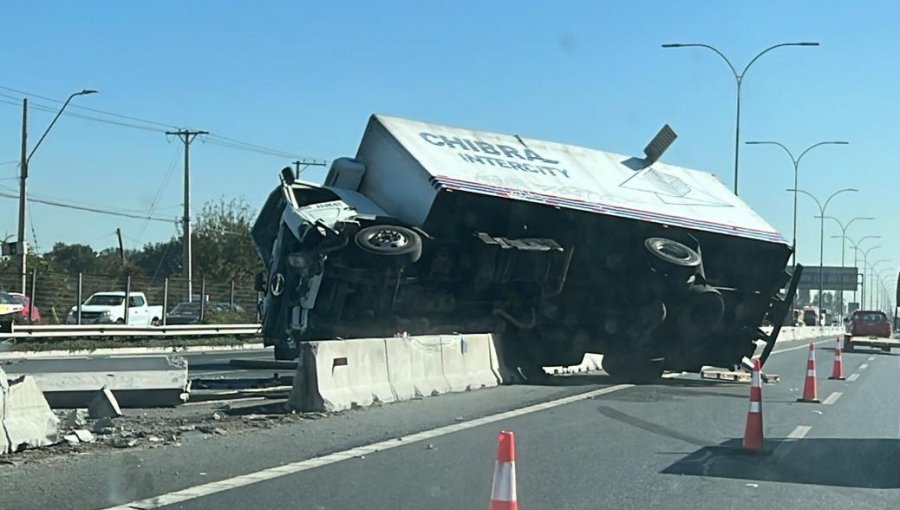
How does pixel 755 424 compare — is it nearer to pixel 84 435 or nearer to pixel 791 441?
pixel 791 441

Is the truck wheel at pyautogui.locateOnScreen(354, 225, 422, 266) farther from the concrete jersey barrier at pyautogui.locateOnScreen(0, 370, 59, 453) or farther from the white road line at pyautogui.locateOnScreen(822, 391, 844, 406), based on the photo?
the concrete jersey barrier at pyautogui.locateOnScreen(0, 370, 59, 453)

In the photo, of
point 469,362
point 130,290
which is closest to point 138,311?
point 130,290

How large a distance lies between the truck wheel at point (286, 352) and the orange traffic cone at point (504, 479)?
35.6 ft

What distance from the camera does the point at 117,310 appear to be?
37312 millimetres

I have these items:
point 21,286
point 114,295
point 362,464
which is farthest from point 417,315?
point 114,295

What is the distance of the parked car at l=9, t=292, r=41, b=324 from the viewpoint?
30.5 meters

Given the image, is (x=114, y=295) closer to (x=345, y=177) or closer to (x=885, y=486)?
(x=345, y=177)

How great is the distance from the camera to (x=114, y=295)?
123ft

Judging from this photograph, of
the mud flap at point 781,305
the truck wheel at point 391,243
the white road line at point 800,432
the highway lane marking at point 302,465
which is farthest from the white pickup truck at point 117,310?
the white road line at point 800,432

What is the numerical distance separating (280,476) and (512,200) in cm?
908

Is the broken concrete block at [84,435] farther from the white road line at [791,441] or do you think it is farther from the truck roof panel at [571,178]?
the truck roof panel at [571,178]

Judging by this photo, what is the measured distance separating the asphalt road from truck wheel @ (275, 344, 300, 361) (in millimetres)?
2908

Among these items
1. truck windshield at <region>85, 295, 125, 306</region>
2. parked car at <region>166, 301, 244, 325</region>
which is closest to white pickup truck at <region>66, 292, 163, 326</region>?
truck windshield at <region>85, 295, 125, 306</region>

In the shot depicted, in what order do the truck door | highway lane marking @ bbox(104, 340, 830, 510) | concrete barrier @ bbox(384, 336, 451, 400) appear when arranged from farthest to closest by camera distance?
the truck door → concrete barrier @ bbox(384, 336, 451, 400) → highway lane marking @ bbox(104, 340, 830, 510)
